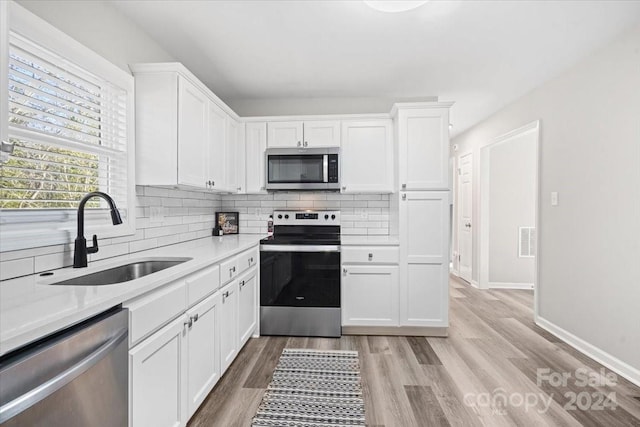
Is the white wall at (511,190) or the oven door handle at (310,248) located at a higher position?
the white wall at (511,190)

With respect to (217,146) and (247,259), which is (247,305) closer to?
(247,259)

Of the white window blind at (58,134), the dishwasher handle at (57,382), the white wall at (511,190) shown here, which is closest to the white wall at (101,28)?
the white window blind at (58,134)

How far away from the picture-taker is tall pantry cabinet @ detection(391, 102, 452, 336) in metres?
2.89

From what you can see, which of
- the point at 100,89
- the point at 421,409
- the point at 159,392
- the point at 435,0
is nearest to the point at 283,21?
the point at 435,0

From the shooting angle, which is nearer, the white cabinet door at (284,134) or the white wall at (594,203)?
the white wall at (594,203)

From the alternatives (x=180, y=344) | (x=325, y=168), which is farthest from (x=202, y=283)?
(x=325, y=168)

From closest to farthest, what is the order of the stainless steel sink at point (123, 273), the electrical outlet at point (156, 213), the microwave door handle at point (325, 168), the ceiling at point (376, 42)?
1. the stainless steel sink at point (123, 273)
2. the ceiling at point (376, 42)
3. the electrical outlet at point (156, 213)
4. the microwave door handle at point (325, 168)

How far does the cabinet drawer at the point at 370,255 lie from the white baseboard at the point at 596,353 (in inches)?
66.1

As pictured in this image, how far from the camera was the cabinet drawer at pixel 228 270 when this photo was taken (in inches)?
80.4

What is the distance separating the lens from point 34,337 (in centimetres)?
79

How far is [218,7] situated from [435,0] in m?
1.39

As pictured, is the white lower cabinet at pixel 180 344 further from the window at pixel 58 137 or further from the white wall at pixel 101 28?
the white wall at pixel 101 28

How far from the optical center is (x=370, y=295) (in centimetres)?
294

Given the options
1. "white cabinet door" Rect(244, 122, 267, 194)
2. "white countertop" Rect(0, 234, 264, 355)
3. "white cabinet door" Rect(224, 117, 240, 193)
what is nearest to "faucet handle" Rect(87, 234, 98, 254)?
"white countertop" Rect(0, 234, 264, 355)
